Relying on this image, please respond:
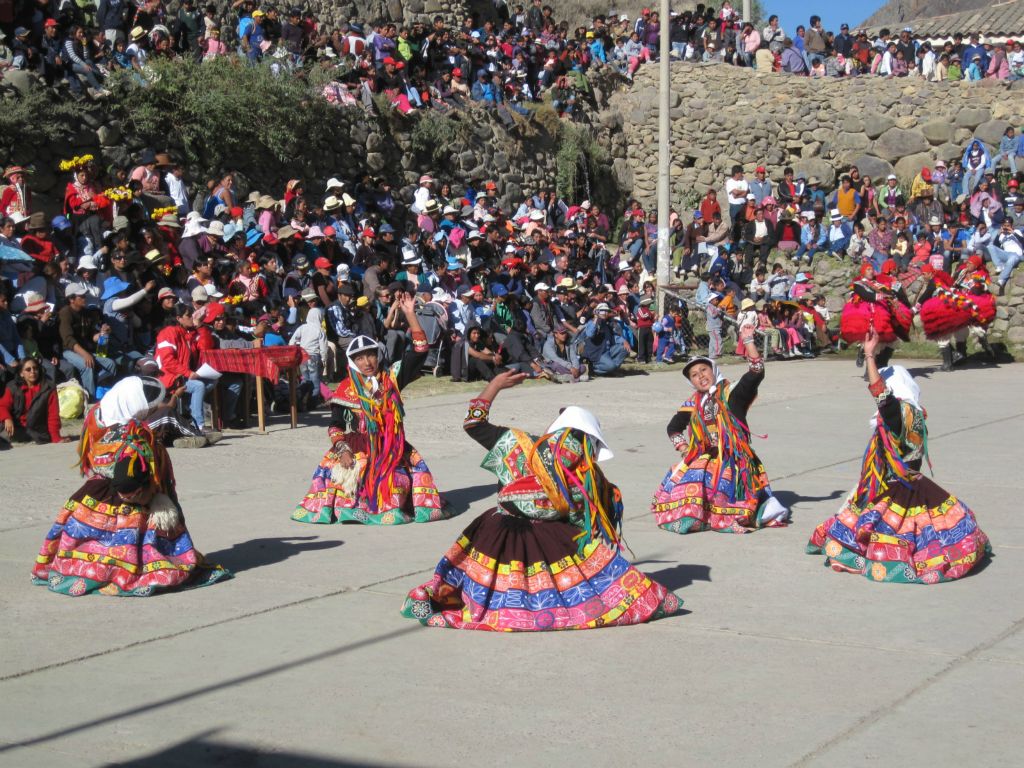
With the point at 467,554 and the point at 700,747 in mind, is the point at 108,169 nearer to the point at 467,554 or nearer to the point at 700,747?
the point at 467,554

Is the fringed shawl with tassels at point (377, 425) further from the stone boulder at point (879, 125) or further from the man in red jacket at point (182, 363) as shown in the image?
the stone boulder at point (879, 125)

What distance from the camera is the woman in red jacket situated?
1280 centimetres

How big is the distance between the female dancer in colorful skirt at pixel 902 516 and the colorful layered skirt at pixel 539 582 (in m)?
1.62

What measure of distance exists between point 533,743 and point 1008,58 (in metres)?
29.1

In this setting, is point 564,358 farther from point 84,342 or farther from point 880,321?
point 880,321

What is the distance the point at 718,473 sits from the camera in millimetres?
9219

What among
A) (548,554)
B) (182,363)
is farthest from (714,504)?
(182,363)

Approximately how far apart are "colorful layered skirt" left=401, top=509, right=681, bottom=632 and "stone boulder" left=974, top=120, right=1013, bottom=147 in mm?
24448

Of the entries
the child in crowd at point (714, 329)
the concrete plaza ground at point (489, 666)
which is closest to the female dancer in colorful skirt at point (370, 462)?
the concrete plaza ground at point (489, 666)

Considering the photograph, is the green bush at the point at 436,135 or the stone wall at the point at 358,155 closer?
the stone wall at the point at 358,155

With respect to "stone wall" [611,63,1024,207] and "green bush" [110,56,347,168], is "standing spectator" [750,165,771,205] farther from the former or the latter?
"green bush" [110,56,347,168]

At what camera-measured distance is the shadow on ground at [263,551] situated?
833 cm

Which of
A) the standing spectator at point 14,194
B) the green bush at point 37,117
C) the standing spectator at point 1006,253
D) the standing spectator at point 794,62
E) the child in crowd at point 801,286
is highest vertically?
the standing spectator at point 794,62

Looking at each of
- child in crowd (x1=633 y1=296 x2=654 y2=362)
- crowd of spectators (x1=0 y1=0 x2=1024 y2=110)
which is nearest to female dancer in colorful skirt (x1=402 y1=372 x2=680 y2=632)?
crowd of spectators (x1=0 y1=0 x2=1024 y2=110)
